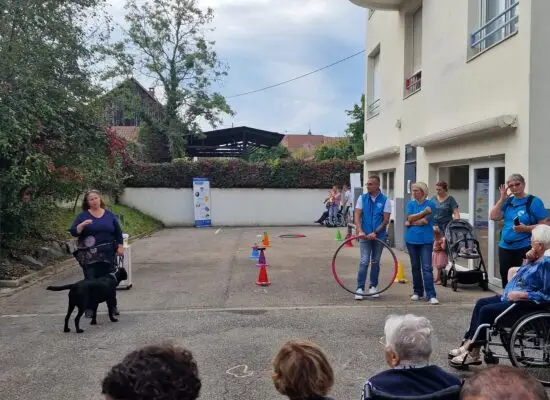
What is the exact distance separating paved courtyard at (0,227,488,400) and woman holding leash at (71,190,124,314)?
0.70 metres

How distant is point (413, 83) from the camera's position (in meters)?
12.9

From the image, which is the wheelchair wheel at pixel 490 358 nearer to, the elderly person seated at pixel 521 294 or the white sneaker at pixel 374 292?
the elderly person seated at pixel 521 294

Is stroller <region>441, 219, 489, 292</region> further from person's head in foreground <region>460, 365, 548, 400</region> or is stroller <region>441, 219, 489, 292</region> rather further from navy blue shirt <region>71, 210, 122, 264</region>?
person's head in foreground <region>460, 365, 548, 400</region>

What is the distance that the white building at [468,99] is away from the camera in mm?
7113

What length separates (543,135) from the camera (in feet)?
23.3

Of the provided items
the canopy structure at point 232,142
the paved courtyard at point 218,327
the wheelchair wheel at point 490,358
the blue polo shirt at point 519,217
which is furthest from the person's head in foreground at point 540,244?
the canopy structure at point 232,142

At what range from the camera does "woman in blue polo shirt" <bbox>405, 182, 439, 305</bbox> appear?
7266 millimetres

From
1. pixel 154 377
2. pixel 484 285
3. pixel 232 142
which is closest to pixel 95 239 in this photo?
pixel 154 377

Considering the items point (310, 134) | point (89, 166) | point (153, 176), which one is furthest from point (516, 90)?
point (310, 134)

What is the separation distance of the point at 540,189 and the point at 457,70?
3.35 m

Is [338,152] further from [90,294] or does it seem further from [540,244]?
[540,244]

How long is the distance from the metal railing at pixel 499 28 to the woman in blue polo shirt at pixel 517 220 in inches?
112

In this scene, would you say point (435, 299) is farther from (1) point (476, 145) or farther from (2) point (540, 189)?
(1) point (476, 145)

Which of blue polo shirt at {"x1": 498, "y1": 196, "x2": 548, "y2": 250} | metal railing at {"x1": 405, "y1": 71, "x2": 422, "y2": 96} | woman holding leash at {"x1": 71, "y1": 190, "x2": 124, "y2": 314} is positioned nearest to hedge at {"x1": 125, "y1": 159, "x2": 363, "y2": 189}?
metal railing at {"x1": 405, "y1": 71, "x2": 422, "y2": 96}
